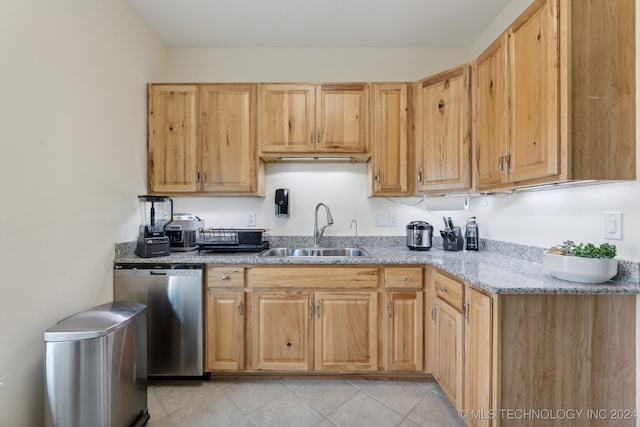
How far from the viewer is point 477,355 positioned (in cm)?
137

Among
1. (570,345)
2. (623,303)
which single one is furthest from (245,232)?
(623,303)

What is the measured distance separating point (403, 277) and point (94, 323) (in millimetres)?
1777

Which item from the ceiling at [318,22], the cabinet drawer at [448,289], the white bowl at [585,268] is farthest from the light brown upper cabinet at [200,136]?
the white bowl at [585,268]

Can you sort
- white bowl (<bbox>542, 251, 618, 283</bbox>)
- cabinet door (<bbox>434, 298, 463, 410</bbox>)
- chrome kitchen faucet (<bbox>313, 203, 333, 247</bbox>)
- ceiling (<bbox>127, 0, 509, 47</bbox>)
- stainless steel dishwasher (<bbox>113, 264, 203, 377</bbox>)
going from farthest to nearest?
chrome kitchen faucet (<bbox>313, 203, 333, 247</bbox>), ceiling (<bbox>127, 0, 509, 47</bbox>), stainless steel dishwasher (<bbox>113, 264, 203, 377</bbox>), cabinet door (<bbox>434, 298, 463, 410</bbox>), white bowl (<bbox>542, 251, 618, 283</bbox>)

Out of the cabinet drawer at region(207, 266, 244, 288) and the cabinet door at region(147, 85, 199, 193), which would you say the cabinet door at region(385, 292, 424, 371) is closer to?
the cabinet drawer at region(207, 266, 244, 288)

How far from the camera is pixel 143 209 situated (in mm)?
2244

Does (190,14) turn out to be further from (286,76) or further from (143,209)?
(143,209)

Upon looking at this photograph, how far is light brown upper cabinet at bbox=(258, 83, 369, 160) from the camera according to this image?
2254mm

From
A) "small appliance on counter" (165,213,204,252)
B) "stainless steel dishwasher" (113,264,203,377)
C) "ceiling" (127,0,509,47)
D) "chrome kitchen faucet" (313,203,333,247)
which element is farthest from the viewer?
"chrome kitchen faucet" (313,203,333,247)

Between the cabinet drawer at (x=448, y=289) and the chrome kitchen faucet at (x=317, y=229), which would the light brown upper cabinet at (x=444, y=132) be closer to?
the cabinet drawer at (x=448, y=289)

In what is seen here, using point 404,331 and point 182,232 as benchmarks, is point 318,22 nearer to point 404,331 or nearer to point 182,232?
point 182,232

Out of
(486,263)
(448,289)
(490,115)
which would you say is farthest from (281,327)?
(490,115)

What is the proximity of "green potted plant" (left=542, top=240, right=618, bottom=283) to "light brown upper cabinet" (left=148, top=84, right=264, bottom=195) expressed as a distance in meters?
1.97

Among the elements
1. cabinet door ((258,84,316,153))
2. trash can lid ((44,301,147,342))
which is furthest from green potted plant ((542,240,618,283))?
trash can lid ((44,301,147,342))
